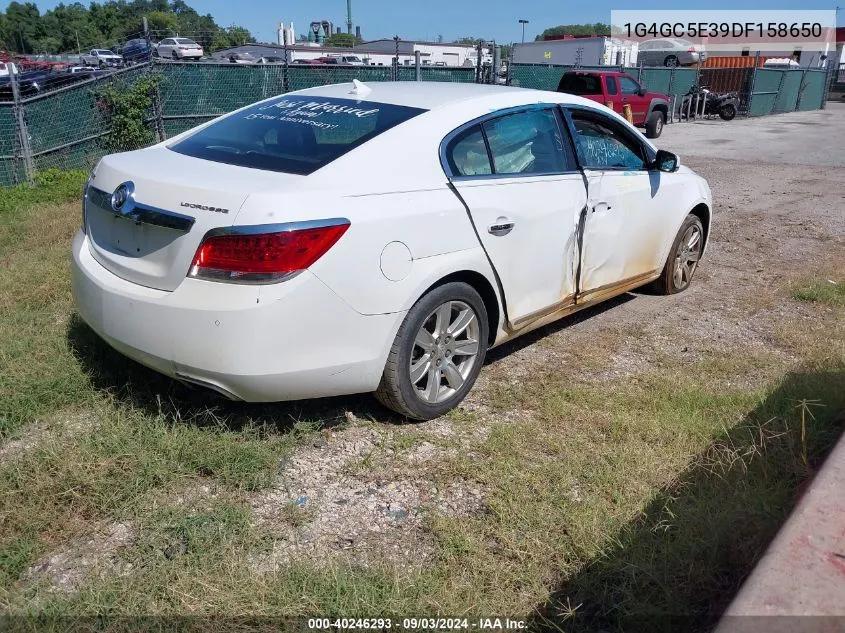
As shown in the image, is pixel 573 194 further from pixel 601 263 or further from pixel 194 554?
pixel 194 554

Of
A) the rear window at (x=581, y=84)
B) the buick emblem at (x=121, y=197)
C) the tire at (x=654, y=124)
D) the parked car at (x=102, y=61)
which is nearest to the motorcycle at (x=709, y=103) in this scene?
the tire at (x=654, y=124)

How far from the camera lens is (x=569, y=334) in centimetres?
502

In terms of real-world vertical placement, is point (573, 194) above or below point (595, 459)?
above

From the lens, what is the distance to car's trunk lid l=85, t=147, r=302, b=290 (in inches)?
118

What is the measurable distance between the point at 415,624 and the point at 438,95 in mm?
2816

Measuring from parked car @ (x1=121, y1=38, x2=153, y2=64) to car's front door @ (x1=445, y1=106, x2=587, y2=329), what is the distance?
9.22 meters

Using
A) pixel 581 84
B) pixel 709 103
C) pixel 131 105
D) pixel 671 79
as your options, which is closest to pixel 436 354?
pixel 131 105

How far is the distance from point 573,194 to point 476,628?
2681 mm

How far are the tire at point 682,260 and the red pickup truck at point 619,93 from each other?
1431 centimetres

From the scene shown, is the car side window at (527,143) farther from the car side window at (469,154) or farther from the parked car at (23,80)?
the parked car at (23,80)

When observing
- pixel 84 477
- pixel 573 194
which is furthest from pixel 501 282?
pixel 84 477

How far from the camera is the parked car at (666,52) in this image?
34250 mm

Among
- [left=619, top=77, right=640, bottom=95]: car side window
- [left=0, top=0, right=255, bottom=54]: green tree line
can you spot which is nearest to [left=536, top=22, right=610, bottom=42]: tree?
[left=0, top=0, right=255, bottom=54]: green tree line

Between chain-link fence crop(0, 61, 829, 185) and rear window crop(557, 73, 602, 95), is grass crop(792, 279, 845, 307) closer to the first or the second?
chain-link fence crop(0, 61, 829, 185)
